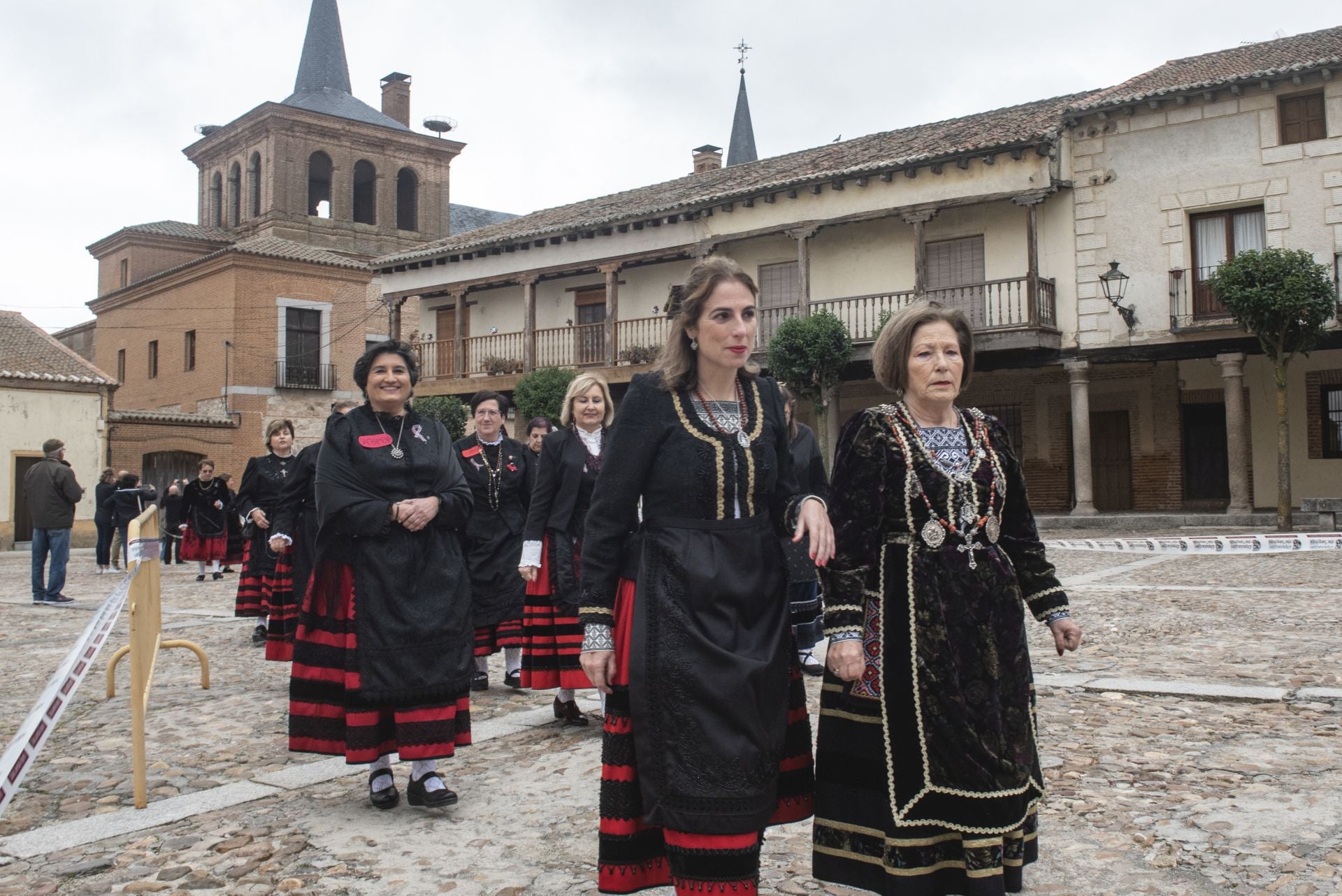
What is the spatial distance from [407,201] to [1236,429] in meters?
32.4

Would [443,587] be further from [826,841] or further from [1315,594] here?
[1315,594]

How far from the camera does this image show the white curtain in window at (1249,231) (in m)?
19.1

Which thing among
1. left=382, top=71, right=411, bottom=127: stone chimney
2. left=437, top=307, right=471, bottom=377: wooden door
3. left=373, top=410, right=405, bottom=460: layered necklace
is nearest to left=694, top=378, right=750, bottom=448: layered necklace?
left=373, top=410, right=405, bottom=460: layered necklace

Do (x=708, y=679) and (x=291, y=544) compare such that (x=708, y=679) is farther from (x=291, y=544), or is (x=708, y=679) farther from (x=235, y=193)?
(x=235, y=193)

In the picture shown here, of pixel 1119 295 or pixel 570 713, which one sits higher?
pixel 1119 295

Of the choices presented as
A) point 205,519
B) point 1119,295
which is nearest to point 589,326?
point 1119,295

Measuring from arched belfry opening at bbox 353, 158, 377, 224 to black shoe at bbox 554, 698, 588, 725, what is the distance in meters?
38.3

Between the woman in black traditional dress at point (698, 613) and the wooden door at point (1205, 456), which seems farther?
the wooden door at point (1205, 456)

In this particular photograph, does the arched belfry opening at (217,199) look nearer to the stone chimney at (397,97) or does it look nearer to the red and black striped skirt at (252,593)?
the stone chimney at (397,97)

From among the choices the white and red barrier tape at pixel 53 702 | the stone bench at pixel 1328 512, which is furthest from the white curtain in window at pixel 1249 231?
the white and red barrier tape at pixel 53 702

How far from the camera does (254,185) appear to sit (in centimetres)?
4053

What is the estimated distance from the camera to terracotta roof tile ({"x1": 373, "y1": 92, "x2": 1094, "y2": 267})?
20344mm

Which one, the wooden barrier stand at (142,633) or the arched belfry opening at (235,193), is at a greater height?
the arched belfry opening at (235,193)

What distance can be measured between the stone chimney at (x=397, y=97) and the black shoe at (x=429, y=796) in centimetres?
4484
